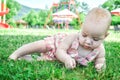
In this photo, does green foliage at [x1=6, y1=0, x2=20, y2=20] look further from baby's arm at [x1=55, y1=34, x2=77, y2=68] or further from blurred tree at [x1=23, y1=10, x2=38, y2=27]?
baby's arm at [x1=55, y1=34, x2=77, y2=68]

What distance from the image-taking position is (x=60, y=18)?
28203 millimetres

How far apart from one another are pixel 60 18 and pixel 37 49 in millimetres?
24844

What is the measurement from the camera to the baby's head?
9.75 feet

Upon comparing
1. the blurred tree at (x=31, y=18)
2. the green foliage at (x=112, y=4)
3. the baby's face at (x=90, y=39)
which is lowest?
the blurred tree at (x=31, y=18)

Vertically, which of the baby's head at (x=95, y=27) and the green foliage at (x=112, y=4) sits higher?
the baby's head at (x=95, y=27)

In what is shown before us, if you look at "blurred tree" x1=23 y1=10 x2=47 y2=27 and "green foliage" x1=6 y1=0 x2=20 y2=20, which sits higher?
"green foliage" x1=6 y1=0 x2=20 y2=20

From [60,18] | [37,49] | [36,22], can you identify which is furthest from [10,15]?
[37,49]

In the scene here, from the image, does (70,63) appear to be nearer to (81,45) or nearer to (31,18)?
(81,45)

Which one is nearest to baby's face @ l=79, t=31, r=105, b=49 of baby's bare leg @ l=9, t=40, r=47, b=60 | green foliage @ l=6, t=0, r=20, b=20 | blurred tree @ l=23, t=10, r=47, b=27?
baby's bare leg @ l=9, t=40, r=47, b=60

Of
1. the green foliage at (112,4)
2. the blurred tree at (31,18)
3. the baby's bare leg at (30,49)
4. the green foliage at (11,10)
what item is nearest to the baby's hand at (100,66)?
the baby's bare leg at (30,49)

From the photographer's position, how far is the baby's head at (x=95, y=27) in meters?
2.97

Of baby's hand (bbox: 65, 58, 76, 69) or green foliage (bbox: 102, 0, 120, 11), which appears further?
green foliage (bbox: 102, 0, 120, 11)

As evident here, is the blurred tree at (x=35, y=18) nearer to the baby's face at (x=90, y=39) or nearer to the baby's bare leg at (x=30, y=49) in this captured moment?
the baby's bare leg at (x=30, y=49)

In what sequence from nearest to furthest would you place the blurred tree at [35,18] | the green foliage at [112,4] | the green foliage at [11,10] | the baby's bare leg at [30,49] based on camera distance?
the baby's bare leg at [30,49] < the green foliage at [112,4] < the green foliage at [11,10] < the blurred tree at [35,18]
